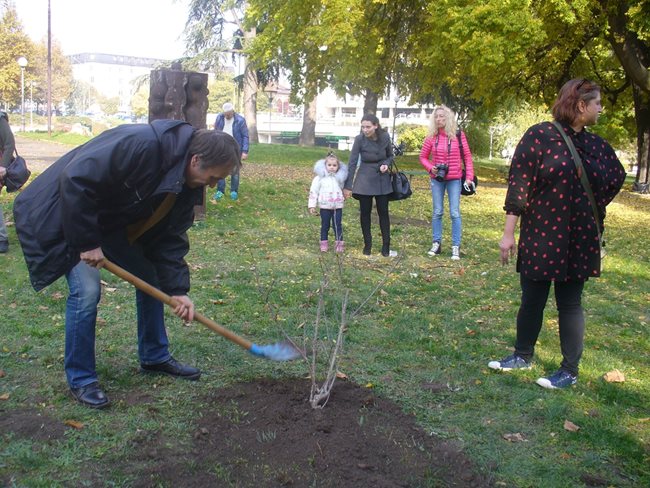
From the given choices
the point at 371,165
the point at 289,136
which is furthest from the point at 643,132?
the point at 289,136

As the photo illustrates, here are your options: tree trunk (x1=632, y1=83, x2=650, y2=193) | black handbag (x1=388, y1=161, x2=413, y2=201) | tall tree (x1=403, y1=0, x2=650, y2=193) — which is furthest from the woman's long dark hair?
tree trunk (x1=632, y1=83, x2=650, y2=193)

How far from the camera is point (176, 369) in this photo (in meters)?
4.46

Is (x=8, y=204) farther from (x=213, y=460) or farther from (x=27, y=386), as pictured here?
(x=213, y=460)

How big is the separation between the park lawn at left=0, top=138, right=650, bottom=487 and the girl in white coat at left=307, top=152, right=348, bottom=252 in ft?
1.63

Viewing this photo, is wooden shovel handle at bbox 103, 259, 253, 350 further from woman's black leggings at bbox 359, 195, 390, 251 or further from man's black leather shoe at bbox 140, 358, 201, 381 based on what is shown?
woman's black leggings at bbox 359, 195, 390, 251

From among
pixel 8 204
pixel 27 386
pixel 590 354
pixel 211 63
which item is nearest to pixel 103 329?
pixel 27 386

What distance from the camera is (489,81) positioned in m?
20.9

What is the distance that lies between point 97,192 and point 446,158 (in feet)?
19.1

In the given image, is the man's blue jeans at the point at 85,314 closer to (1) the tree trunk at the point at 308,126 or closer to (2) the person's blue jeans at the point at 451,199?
(2) the person's blue jeans at the point at 451,199

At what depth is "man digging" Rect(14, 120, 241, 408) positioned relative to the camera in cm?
347

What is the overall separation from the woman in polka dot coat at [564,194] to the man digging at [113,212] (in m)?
1.94

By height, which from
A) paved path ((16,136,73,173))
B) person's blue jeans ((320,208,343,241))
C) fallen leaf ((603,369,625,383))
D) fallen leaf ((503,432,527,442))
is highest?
person's blue jeans ((320,208,343,241))

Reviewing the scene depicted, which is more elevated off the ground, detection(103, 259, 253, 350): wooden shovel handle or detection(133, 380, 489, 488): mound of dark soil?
detection(103, 259, 253, 350): wooden shovel handle

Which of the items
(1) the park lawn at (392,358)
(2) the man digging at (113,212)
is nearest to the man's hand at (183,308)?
(2) the man digging at (113,212)
